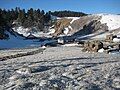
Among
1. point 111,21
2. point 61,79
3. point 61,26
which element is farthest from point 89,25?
point 61,79

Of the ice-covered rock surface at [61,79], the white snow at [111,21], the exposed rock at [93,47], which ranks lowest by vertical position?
the ice-covered rock surface at [61,79]

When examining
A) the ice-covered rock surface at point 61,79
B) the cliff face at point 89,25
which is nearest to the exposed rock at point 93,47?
the ice-covered rock surface at point 61,79

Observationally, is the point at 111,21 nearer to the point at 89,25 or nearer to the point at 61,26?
the point at 89,25

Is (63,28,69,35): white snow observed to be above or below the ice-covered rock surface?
above

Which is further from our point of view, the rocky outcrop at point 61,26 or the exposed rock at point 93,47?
the rocky outcrop at point 61,26

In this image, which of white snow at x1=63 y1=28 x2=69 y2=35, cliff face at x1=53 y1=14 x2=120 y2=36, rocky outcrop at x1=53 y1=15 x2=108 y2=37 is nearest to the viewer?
cliff face at x1=53 y1=14 x2=120 y2=36

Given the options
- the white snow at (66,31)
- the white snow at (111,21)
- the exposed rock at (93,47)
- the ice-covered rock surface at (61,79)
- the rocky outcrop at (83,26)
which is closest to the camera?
the ice-covered rock surface at (61,79)

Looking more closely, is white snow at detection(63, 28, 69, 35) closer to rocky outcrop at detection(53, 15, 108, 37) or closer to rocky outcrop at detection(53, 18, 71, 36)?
rocky outcrop at detection(53, 15, 108, 37)

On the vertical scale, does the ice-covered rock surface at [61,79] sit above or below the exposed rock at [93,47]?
below

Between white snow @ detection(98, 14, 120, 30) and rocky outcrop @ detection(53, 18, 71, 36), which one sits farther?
rocky outcrop @ detection(53, 18, 71, 36)

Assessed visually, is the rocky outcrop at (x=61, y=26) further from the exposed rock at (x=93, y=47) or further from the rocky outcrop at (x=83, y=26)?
the exposed rock at (x=93, y=47)

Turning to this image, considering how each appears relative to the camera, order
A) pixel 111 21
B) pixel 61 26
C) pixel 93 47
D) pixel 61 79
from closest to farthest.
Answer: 1. pixel 61 79
2. pixel 93 47
3. pixel 111 21
4. pixel 61 26

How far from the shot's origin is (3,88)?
17375mm

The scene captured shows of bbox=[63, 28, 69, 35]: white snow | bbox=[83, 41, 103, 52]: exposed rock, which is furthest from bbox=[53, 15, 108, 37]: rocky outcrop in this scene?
bbox=[83, 41, 103, 52]: exposed rock
